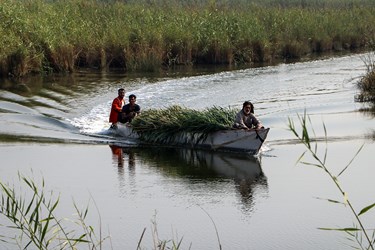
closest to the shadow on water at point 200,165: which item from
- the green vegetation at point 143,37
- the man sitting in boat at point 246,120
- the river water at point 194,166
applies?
the river water at point 194,166

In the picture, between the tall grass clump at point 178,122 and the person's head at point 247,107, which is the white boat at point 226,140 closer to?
the tall grass clump at point 178,122

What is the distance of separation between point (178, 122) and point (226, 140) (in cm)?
147

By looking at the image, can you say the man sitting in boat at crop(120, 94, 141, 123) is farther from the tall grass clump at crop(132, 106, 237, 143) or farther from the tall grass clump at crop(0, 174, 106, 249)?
the tall grass clump at crop(0, 174, 106, 249)

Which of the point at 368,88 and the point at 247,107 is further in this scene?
the point at 368,88

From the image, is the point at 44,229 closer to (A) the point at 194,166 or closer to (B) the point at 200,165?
(A) the point at 194,166

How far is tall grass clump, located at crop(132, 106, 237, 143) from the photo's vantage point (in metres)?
18.6

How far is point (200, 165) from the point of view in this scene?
17.3m

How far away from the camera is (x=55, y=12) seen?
3547 cm

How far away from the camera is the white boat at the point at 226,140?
17.7 m

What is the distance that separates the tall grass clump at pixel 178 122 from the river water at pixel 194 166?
0.56 metres

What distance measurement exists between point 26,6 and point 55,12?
1708 mm

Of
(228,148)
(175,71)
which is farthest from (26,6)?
(228,148)

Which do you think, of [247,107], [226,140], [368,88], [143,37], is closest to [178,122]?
[226,140]

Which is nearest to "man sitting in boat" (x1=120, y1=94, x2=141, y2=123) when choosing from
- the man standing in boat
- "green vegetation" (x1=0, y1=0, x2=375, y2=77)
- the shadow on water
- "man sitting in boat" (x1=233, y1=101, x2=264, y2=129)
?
→ the man standing in boat
